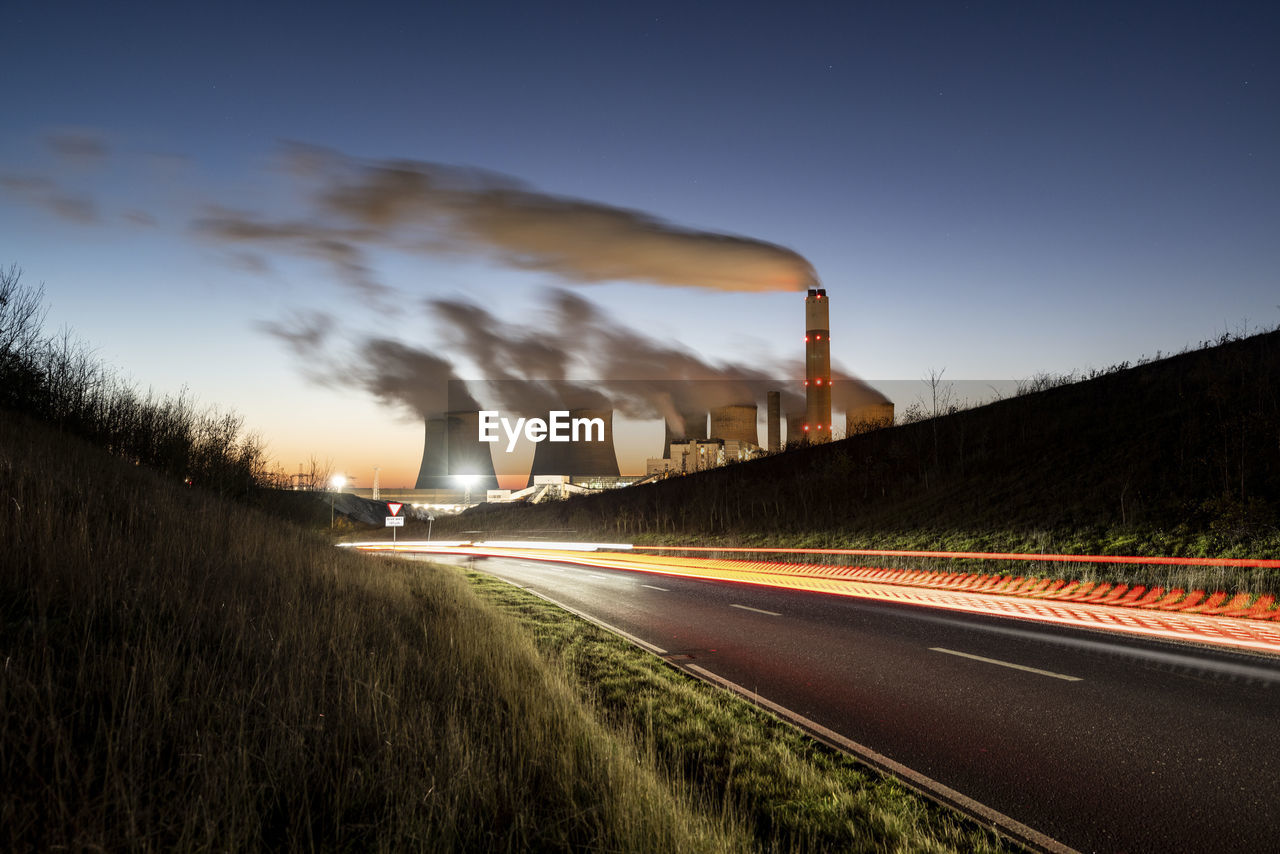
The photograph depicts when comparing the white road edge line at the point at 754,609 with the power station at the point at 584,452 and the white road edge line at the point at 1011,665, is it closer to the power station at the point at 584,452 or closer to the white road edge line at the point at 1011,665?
the white road edge line at the point at 1011,665

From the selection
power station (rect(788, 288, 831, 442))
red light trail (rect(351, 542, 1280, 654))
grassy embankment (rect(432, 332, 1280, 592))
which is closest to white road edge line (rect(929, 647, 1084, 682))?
red light trail (rect(351, 542, 1280, 654))

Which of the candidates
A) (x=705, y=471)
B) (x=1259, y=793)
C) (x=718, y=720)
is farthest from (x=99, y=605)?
(x=705, y=471)

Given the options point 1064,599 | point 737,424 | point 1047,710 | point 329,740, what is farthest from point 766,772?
point 737,424

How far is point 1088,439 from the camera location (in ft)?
94.1

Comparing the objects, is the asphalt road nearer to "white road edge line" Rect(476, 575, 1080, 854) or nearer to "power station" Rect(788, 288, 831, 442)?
"white road edge line" Rect(476, 575, 1080, 854)

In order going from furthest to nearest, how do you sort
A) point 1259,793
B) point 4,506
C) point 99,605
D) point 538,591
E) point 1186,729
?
point 538,591, point 4,506, point 1186,729, point 99,605, point 1259,793

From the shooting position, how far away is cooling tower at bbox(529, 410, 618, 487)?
155000 mm

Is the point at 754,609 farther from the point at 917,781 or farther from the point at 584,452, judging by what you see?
the point at 584,452

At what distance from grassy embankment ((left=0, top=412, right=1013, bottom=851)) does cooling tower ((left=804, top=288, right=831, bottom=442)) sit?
89343 millimetres

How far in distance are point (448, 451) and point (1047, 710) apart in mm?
162262

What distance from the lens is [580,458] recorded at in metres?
158

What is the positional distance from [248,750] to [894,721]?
525cm

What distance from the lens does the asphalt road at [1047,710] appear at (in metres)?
4.31

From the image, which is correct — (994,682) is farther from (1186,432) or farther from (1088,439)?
(1088,439)
